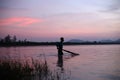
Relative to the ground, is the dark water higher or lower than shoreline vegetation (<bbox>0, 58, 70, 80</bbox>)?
lower

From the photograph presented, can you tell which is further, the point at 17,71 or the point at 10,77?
the point at 17,71

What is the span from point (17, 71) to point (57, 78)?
1.97m

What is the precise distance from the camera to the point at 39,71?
12.6 metres

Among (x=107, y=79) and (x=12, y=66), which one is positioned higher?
(x=12, y=66)

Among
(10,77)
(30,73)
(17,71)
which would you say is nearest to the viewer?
(10,77)

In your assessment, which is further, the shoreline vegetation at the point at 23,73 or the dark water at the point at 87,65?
the dark water at the point at 87,65

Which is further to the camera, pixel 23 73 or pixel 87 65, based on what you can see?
pixel 87 65

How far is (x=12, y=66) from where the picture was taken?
40.3ft

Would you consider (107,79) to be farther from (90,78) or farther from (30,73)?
(30,73)

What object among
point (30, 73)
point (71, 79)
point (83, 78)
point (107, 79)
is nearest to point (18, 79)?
point (30, 73)

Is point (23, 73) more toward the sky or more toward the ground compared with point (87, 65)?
more toward the sky

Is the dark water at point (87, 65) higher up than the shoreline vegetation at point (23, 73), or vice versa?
the shoreline vegetation at point (23, 73)

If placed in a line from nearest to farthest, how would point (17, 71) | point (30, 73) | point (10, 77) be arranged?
1. point (10, 77)
2. point (17, 71)
3. point (30, 73)

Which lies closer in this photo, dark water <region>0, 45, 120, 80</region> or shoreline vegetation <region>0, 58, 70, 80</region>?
shoreline vegetation <region>0, 58, 70, 80</region>
